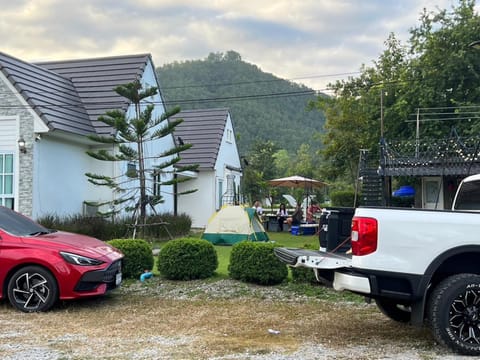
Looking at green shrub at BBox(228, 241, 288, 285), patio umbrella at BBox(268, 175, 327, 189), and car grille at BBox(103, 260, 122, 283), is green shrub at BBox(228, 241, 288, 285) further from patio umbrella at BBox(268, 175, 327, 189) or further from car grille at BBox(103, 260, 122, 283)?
patio umbrella at BBox(268, 175, 327, 189)

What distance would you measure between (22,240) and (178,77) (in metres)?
47.7

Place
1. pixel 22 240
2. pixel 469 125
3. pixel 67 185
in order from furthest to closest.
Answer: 1. pixel 469 125
2. pixel 67 185
3. pixel 22 240

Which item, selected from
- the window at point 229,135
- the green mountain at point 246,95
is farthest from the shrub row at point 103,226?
the green mountain at point 246,95

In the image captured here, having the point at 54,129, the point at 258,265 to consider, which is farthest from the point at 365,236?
the point at 54,129

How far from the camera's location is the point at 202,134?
81.6 feet

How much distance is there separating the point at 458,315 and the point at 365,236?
1092 mm

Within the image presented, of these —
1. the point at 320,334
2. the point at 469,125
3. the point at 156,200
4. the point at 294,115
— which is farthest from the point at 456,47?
the point at 294,115

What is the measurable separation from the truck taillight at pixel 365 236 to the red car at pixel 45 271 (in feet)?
11.7

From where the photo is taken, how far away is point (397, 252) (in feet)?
15.5

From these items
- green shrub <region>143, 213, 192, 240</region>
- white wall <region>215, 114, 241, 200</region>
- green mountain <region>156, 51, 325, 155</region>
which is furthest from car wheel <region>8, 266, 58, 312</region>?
green mountain <region>156, 51, 325, 155</region>

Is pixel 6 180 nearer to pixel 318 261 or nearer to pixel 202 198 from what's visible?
pixel 202 198

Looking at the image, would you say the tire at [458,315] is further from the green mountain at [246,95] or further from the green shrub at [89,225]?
the green mountain at [246,95]

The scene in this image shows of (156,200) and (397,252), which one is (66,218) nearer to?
(156,200)

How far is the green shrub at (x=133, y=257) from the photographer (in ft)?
28.7
